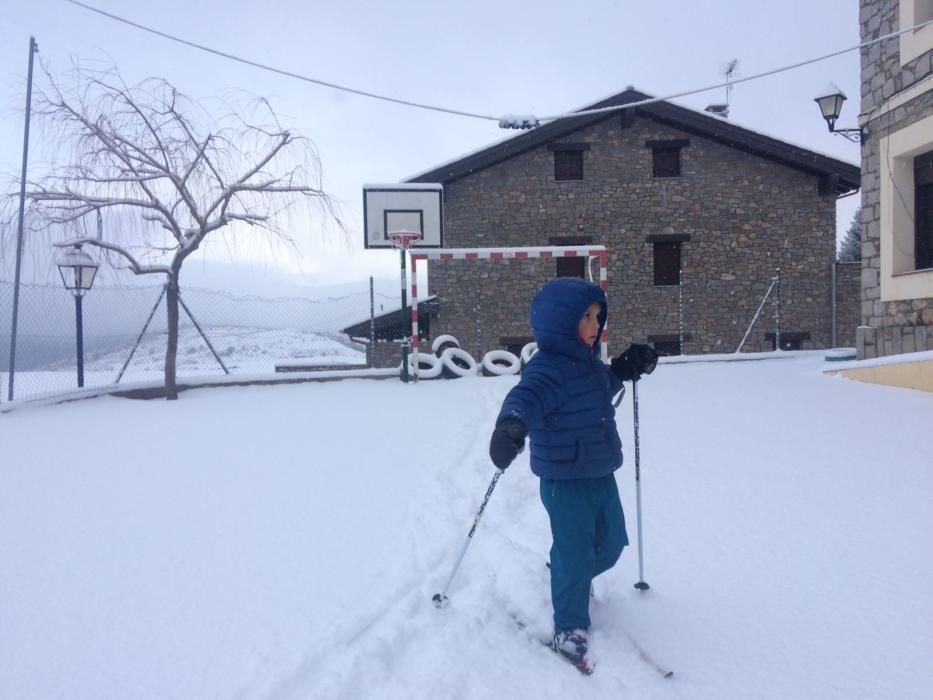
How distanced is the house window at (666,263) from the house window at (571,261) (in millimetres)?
1858

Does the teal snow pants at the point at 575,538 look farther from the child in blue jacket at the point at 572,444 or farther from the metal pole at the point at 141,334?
the metal pole at the point at 141,334

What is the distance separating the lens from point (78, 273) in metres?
9.01

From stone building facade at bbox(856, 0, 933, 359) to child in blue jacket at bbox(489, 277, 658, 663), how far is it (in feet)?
22.5

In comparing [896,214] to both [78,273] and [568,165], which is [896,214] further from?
[78,273]

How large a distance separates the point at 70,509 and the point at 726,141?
1656 centimetres

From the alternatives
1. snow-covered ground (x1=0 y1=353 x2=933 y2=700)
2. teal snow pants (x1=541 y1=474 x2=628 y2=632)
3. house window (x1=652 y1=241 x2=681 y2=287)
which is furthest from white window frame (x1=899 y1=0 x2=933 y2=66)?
house window (x1=652 y1=241 x2=681 y2=287)

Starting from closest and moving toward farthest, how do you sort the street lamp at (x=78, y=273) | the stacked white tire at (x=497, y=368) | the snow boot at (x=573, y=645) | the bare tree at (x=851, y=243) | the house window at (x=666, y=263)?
the snow boot at (x=573, y=645), the street lamp at (x=78, y=273), the stacked white tire at (x=497, y=368), the house window at (x=666, y=263), the bare tree at (x=851, y=243)

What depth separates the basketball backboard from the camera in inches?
430

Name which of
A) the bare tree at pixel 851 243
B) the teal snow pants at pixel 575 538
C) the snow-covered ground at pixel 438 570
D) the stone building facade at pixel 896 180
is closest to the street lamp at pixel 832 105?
the stone building facade at pixel 896 180

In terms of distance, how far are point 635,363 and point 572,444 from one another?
56 centimetres

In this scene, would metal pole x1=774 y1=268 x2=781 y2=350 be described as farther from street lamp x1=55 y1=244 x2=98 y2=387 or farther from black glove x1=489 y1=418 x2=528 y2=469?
street lamp x1=55 y1=244 x2=98 y2=387

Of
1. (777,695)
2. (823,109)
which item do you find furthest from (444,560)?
(823,109)

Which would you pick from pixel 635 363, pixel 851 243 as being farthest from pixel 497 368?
pixel 851 243

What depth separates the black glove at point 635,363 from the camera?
2.64 m
